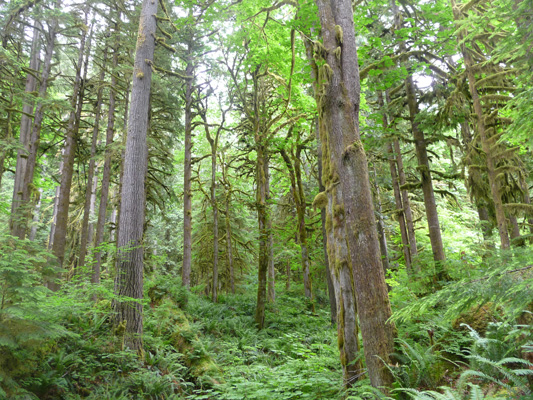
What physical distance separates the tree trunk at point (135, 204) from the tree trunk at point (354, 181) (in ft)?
14.9

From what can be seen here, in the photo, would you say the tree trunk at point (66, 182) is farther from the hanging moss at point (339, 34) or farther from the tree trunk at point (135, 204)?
the hanging moss at point (339, 34)

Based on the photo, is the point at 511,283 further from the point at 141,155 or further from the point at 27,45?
the point at 27,45

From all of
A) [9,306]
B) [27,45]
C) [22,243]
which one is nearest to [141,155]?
[22,243]

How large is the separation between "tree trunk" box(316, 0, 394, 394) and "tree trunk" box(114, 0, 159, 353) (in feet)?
14.9

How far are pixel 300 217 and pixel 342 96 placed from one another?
9.55 meters

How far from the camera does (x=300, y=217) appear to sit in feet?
45.6

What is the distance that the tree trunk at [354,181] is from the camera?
3.88 meters

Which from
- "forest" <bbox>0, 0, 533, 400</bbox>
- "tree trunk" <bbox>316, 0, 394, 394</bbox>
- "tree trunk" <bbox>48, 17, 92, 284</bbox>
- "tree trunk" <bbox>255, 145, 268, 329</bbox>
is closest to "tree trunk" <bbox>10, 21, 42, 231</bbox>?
"forest" <bbox>0, 0, 533, 400</bbox>

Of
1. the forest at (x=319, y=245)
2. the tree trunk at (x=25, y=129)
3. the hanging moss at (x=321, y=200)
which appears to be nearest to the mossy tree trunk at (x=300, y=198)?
the forest at (x=319, y=245)

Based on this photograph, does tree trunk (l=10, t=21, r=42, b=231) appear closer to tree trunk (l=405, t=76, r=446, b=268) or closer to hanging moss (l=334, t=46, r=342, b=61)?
hanging moss (l=334, t=46, r=342, b=61)

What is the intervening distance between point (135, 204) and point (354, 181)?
5651 millimetres

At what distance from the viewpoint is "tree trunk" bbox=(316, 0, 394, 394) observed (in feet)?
12.7

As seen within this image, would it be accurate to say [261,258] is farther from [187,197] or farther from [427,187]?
[427,187]

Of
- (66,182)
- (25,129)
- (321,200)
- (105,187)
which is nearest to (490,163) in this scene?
(321,200)
